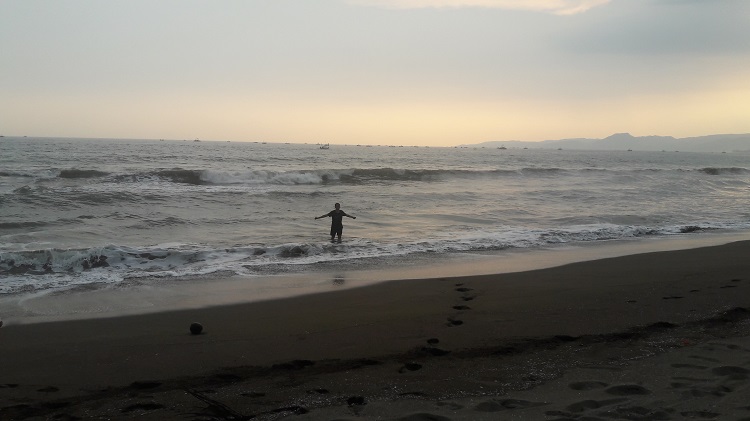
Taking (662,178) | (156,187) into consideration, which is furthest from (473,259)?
(662,178)

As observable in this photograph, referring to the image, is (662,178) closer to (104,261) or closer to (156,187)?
(156,187)

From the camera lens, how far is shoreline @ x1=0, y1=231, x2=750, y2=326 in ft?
24.6

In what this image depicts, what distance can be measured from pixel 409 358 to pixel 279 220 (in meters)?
13.1

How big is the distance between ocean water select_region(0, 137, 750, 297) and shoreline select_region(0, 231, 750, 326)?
0.48 m

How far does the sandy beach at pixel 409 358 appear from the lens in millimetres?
3920

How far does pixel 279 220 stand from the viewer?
17.6 m

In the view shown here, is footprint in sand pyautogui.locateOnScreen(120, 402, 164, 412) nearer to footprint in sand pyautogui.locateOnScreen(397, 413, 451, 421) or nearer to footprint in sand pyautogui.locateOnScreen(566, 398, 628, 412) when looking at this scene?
footprint in sand pyautogui.locateOnScreen(397, 413, 451, 421)

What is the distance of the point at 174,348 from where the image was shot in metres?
5.57

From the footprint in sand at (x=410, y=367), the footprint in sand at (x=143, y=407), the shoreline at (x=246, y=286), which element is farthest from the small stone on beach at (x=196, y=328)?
the footprint in sand at (x=410, y=367)

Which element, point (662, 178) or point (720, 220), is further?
point (662, 178)

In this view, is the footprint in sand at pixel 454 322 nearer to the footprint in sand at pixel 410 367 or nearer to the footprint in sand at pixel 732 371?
the footprint in sand at pixel 410 367

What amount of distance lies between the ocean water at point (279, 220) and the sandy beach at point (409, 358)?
3.59 m

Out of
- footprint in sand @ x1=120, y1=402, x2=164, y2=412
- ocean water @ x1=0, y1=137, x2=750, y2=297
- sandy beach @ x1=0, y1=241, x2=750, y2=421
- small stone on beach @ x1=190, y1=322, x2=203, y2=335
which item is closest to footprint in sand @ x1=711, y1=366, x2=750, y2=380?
sandy beach @ x1=0, y1=241, x2=750, y2=421

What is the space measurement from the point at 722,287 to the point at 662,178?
36318 millimetres
